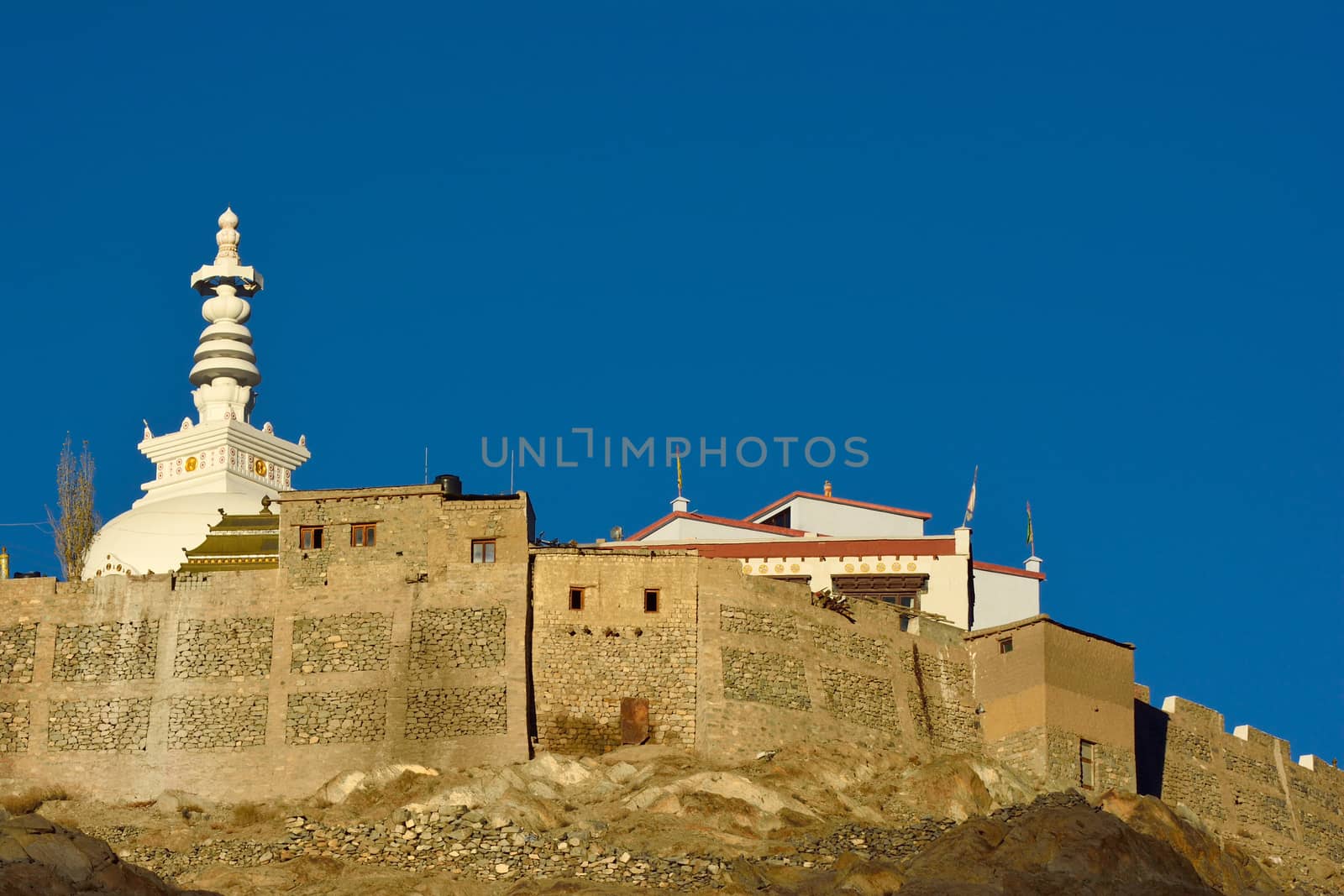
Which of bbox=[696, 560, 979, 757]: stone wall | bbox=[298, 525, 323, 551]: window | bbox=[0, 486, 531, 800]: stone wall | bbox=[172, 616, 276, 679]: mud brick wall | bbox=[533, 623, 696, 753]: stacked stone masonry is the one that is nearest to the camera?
bbox=[0, 486, 531, 800]: stone wall

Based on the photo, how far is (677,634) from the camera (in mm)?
71188

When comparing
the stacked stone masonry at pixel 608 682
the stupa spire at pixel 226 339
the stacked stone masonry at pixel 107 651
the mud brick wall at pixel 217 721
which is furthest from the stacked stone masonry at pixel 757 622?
the stupa spire at pixel 226 339

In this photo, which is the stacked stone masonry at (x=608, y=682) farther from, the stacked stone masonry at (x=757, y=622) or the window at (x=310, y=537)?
the window at (x=310, y=537)

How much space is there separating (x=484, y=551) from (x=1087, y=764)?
18.6 metres

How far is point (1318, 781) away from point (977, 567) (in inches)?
561

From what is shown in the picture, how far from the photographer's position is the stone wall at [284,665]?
68688 millimetres

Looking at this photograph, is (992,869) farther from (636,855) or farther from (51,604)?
(51,604)

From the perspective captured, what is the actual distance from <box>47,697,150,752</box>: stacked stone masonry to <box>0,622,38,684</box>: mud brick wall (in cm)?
153

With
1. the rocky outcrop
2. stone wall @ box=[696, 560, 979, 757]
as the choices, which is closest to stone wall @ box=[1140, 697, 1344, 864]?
stone wall @ box=[696, 560, 979, 757]

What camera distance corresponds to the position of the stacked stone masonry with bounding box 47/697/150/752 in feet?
229

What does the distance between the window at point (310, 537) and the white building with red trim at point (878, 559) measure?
10414 mm

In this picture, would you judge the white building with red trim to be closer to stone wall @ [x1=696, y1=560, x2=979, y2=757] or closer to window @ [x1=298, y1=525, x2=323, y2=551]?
stone wall @ [x1=696, y1=560, x2=979, y2=757]

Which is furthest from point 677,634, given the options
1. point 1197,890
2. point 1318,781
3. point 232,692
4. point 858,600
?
point 1318,781

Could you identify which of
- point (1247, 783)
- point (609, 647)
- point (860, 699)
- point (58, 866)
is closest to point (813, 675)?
point (860, 699)
